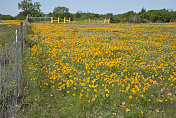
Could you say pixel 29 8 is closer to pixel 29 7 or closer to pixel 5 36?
pixel 29 7

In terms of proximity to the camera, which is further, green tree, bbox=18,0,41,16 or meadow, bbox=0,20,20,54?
green tree, bbox=18,0,41,16

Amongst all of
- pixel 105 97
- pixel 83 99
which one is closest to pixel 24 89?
pixel 83 99

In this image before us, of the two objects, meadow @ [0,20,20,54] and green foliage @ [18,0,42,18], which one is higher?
green foliage @ [18,0,42,18]

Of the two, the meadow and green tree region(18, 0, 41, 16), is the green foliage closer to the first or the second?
green tree region(18, 0, 41, 16)

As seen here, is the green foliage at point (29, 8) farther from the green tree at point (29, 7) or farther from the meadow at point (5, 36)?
the meadow at point (5, 36)

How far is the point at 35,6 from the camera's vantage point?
78562 mm

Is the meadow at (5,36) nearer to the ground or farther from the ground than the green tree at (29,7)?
nearer to the ground

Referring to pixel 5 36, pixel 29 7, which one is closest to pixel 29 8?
pixel 29 7

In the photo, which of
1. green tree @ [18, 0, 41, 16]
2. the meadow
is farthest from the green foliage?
the meadow

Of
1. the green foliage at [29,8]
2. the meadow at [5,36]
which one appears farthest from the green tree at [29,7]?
the meadow at [5,36]

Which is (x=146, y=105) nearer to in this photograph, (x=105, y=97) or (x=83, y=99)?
(x=105, y=97)

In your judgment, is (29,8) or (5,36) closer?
(5,36)

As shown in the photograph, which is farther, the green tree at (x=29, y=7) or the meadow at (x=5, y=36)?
the green tree at (x=29, y=7)

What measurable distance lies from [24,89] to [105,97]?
2.47 metres
